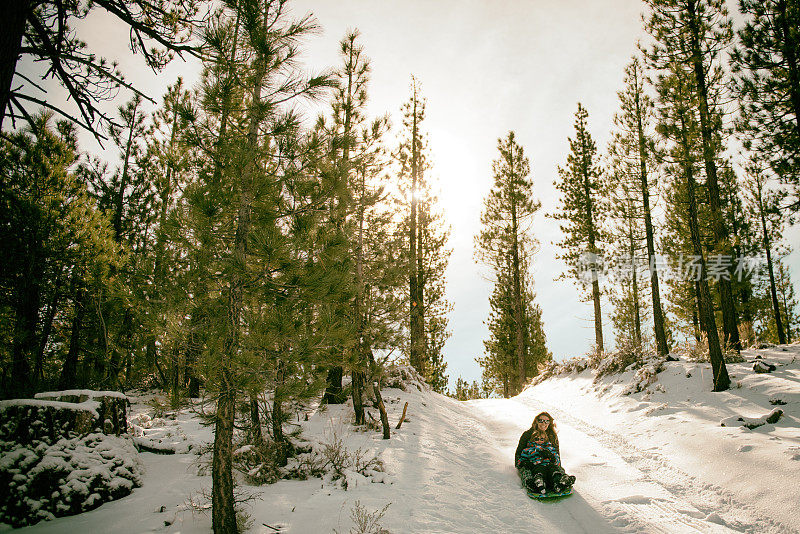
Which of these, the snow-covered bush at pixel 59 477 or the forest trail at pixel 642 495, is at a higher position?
the snow-covered bush at pixel 59 477

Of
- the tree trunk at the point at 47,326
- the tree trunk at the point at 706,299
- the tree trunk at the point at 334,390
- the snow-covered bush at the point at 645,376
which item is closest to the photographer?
the tree trunk at the point at 706,299

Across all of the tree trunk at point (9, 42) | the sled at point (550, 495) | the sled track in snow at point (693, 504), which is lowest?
the sled at point (550, 495)

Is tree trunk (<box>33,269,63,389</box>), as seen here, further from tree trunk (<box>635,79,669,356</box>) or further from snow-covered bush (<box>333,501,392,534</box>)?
tree trunk (<box>635,79,669,356</box>)

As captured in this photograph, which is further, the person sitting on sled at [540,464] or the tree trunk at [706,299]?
the tree trunk at [706,299]

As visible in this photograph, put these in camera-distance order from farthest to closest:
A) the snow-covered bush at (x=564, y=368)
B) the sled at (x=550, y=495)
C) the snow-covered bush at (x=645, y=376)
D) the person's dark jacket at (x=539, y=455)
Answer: the snow-covered bush at (x=564, y=368) < the snow-covered bush at (x=645, y=376) < the person's dark jacket at (x=539, y=455) < the sled at (x=550, y=495)

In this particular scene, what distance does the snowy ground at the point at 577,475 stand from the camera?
4.14 meters

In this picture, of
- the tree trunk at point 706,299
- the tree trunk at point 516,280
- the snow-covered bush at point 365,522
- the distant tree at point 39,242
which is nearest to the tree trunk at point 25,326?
the distant tree at point 39,242

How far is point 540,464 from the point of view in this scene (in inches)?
223

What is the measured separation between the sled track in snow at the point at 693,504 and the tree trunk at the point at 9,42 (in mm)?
7420

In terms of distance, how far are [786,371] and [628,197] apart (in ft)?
27.0

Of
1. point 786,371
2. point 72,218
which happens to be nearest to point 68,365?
point 72,218

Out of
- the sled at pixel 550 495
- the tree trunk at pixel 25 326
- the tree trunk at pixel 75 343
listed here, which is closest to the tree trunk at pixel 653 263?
the sled at pixel 550 495

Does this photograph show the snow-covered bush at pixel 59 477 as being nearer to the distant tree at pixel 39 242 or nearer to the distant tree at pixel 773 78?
the distant tree at pixel 39 242

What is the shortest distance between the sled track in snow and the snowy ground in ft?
0.06
